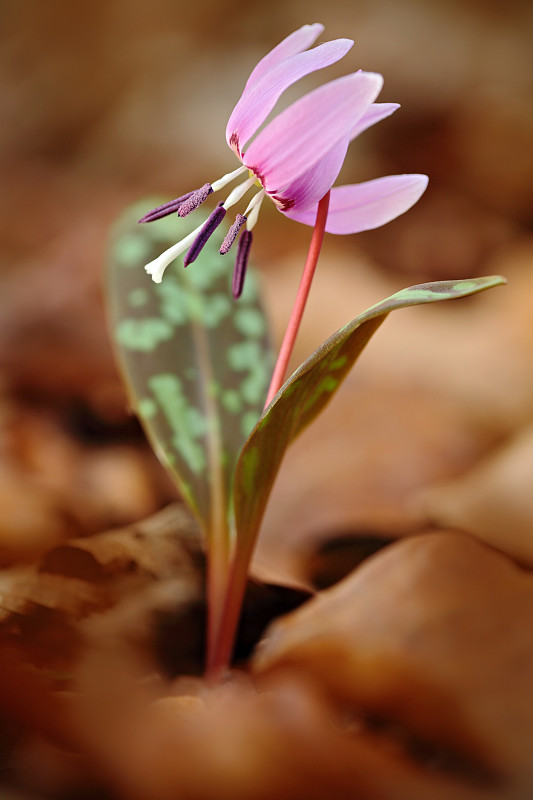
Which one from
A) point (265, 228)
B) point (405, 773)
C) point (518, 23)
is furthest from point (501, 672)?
point (518, 23)

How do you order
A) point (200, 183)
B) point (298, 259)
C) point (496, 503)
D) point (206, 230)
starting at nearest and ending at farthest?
point (206, 230) → point (496, 503) → point (298, 259) → point (200, 183)

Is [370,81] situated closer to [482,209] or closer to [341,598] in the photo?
[341,598]

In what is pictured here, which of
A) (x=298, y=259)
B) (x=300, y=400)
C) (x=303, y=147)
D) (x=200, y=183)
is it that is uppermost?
(x=303, y=147)

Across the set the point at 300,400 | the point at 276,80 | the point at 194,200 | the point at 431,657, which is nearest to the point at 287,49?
the point at 276,80

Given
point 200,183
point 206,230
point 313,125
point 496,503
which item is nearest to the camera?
point 313,125

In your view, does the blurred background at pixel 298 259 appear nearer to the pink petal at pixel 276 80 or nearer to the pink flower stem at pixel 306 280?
the pink flower stem at pixel 306 280

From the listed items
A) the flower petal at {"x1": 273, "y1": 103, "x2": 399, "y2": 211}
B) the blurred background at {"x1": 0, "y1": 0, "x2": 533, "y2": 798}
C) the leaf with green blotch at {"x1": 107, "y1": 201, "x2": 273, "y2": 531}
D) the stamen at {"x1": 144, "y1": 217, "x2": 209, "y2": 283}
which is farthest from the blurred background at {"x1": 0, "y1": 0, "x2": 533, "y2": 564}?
the flower petal at {"x1": 273, "y1": 103, "x2": 399, "y2": 211}

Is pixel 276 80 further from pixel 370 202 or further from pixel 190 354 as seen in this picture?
pixel 190 354
